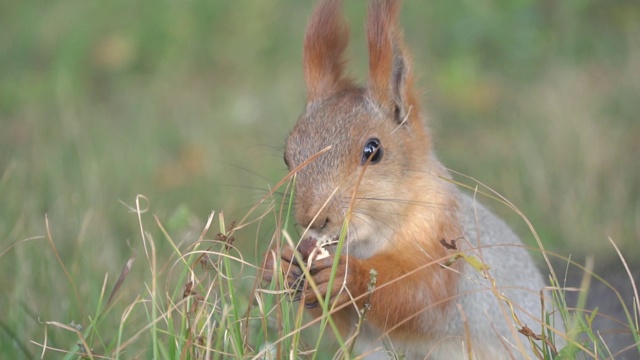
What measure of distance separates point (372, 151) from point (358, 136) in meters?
0.04

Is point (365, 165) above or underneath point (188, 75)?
above

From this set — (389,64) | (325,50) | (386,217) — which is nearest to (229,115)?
(325,50)

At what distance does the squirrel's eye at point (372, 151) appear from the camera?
2.13 m

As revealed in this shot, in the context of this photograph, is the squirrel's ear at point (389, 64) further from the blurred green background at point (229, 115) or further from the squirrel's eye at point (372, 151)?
the blurred green background at point (229, 115)

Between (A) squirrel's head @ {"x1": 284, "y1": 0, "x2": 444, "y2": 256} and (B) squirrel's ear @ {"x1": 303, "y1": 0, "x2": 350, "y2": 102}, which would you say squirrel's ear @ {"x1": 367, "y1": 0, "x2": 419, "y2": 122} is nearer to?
(A) squirrel's head @ {"x1": 284, "y1": 0, "x2": 444, "y2": 256}

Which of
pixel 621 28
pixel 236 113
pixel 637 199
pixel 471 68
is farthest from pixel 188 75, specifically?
pixel 637 199

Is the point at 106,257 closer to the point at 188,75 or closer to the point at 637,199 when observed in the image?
the point at 637,199

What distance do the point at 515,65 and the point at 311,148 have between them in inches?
105

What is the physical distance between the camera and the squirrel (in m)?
2.02

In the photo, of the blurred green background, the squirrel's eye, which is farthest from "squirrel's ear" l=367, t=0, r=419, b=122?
the blurred green background

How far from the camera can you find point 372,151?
2145 millimetres

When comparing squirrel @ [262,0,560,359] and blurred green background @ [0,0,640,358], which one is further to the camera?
blurred green background @ [0,0,640,358]

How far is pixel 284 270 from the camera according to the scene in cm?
202

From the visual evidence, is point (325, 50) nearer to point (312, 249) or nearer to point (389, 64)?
point (389, 64)
